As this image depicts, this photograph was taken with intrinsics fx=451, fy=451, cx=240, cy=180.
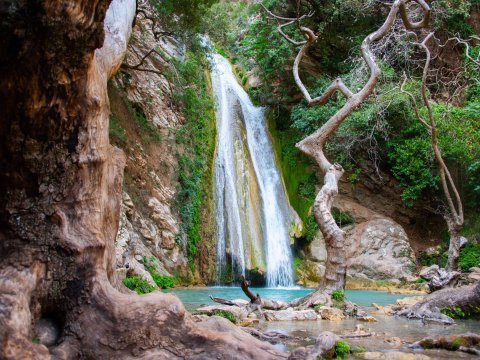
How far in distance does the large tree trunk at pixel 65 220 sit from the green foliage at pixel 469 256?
14.2 m

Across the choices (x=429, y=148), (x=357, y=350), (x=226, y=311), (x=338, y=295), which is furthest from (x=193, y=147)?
(x=357, y=350)

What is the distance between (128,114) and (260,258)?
21.8 ft

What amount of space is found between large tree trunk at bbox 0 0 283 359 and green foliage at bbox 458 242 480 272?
14.2 metres

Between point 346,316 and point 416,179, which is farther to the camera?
point 416,179

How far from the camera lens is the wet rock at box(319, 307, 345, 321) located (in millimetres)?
7277

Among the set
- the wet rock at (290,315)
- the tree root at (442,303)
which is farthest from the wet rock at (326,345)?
the tree root at (442,303)

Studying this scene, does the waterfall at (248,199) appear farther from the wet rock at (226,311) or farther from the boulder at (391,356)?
the boulder at (391,356)

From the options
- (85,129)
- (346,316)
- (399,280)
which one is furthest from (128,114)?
(85,129)

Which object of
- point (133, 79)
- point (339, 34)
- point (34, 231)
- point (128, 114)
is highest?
point (339, 34)

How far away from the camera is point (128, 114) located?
14.4 meters

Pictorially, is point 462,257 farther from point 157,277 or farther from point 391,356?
point 391,356

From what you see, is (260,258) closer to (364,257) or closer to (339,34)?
(364,257)

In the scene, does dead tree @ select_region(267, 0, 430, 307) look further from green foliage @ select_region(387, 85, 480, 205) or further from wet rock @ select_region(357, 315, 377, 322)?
green foliage @ select_region(387, 85, 480, 205)

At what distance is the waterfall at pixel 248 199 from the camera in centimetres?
1562
